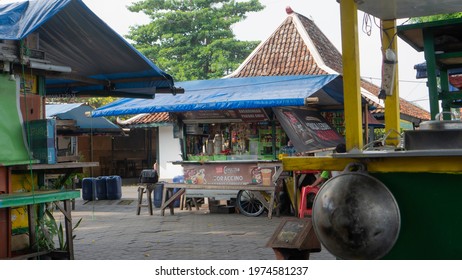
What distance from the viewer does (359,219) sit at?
3682 mm

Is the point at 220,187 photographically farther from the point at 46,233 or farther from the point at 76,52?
the point at 46,233

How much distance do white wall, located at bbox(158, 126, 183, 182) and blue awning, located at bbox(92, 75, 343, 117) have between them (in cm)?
629

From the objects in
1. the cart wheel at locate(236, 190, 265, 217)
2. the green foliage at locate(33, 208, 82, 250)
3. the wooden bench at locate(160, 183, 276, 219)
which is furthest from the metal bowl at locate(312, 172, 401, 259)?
the cart wheel at locate(236, 190, 265, 217)

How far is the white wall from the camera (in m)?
19.3

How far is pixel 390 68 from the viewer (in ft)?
16.2

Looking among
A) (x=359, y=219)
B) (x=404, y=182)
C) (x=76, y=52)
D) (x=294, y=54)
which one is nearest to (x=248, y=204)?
(x=294, y=54)

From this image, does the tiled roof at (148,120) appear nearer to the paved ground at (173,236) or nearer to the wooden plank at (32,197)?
the paved ground at (173,236)

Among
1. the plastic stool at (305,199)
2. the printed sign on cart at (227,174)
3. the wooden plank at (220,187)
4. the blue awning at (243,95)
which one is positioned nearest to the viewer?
the plastic stool at (305,199)

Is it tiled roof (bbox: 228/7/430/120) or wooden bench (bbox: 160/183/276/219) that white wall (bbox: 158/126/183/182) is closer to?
tiled roof (bbox: 228/7/430/120)

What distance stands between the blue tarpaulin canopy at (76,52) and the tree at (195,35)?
15770 mm

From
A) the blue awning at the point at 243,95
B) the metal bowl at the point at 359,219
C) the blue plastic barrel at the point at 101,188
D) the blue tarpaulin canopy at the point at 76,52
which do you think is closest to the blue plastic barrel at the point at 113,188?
the blue plastic barrel at the point at 101,188

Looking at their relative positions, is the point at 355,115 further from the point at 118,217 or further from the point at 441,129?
the point at 118,217

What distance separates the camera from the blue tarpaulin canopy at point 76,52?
6.18 m
